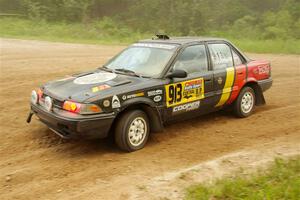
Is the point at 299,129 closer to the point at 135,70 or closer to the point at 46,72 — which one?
the point at 135,70

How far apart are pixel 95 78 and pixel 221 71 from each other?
239cm

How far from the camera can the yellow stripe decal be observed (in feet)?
25.0

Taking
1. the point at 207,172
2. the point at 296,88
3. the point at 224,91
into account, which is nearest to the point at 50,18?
the point at 296,88

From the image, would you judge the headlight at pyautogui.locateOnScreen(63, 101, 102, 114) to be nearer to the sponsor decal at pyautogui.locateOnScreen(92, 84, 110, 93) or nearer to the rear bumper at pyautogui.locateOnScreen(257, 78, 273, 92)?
the sponsor decal at pyautogui.locateOnScreen(92, 84, 110, 93)

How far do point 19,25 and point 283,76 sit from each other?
20046mm

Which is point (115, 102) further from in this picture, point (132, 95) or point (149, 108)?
point (149, 108)

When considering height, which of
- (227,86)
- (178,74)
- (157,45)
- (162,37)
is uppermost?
(162,37)

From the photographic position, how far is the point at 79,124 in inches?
221

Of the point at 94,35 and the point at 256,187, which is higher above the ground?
the point at 94,35

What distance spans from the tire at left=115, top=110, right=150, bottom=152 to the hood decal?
29.5 inches

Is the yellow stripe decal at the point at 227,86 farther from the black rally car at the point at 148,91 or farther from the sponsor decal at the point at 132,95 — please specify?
the sponsor decal at the point at 132,95

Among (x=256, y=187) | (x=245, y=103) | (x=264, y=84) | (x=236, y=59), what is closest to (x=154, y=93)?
(x=256, y=187)

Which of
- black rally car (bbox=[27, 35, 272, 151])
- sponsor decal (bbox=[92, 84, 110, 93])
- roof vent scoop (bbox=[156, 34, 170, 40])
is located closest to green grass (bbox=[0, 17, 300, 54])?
black rally car (bbox=[27, 35, 272, 151])

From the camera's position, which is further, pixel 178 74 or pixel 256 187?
pixel 178 74
